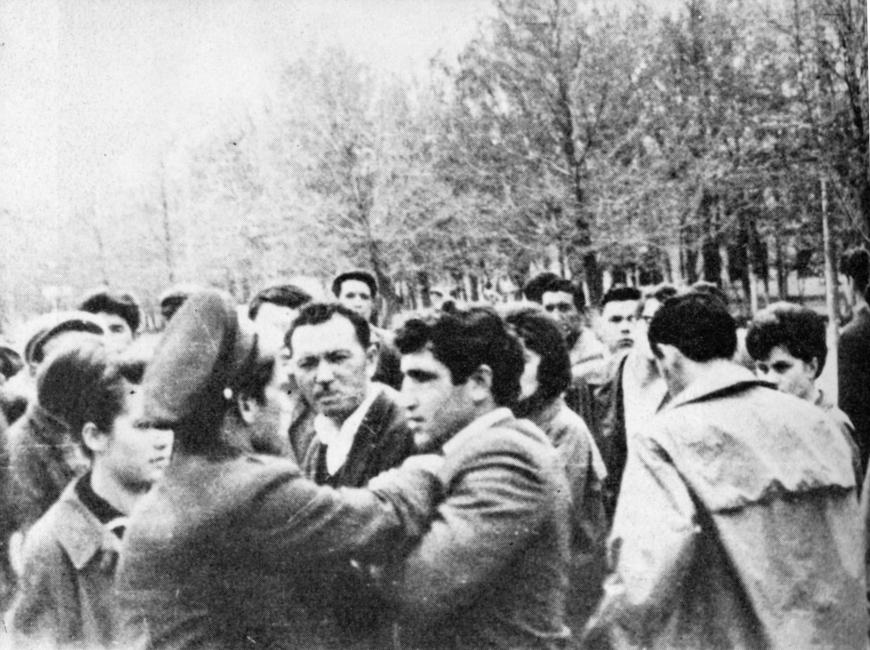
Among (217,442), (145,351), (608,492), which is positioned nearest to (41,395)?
(145,351)

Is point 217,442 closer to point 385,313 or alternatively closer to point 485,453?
point 485,453

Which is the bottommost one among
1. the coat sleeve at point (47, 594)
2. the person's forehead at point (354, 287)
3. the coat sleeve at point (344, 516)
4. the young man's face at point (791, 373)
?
the coat sleeve at point (47, 594)

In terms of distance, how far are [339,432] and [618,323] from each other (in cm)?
148

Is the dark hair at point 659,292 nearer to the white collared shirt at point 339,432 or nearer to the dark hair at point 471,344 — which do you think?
the dark hair at point 471,344

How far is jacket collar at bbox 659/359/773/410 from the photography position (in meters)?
2.36

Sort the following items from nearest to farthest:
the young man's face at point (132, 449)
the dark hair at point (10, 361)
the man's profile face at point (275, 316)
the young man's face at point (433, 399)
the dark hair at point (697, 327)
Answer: the young man's face at point (433, 399) < the dark hair at point (697, 327) < the young man's face at point (132, 449) < the man's profile face at point (275, 316) < the dark hair at point (10, 361)

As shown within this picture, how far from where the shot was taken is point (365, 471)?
249 centimetres

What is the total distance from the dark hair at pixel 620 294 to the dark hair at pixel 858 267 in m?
0.80

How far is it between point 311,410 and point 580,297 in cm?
143

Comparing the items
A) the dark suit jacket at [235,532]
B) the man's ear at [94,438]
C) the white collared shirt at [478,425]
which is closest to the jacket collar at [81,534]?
the man's ear at [94,438]

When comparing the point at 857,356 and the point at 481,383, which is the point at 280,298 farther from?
the point at 857,356

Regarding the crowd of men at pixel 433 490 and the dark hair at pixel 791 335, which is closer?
the crowd of men at pixel 433 490

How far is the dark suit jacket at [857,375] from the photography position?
303 centimetres

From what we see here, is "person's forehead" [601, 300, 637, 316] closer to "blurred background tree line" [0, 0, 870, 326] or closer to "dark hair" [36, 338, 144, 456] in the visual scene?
"blurred background tree line" [0, 0, 870, 326]
